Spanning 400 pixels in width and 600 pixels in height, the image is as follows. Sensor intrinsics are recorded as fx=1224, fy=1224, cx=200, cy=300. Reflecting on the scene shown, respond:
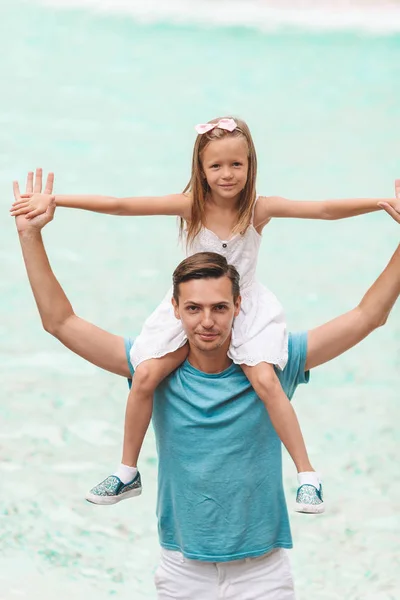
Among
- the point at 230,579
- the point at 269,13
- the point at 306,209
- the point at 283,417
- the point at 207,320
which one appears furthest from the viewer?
the point at 269,13

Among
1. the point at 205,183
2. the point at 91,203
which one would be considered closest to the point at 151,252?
the point at 205,183

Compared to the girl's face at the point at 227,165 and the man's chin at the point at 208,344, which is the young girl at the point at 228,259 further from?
the man's chin at the point at 208,344

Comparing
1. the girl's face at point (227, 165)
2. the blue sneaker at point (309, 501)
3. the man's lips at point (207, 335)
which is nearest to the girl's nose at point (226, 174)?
the girl's face at point (227, 165)

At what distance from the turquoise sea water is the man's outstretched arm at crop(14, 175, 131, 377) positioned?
92.3 inches

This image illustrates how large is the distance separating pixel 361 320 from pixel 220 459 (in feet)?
1.62

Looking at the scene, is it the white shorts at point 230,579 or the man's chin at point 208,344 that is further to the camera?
the white shorts at point 230,579

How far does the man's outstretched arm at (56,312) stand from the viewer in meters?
3.00

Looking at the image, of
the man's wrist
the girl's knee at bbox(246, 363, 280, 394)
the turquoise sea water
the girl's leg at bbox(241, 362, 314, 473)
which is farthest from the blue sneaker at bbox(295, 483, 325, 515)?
the turquoise sea water

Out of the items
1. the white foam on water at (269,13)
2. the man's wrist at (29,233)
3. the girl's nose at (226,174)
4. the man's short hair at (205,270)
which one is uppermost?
the white foam on water at (269,13)

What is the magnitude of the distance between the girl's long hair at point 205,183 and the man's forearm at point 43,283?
0.43 metres

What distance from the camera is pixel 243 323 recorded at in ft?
10.4

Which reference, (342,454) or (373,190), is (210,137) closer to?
A: (342,454)

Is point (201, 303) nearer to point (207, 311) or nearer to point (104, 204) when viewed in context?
point (207, 311)

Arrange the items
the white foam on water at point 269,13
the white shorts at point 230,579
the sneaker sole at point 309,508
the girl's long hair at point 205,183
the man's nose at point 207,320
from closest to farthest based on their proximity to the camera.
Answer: the man's nose at point 207,320 → the sneaker sole at point 309,508 → the white shorts at point 230,579 → the girl's long hair at point 205,183 → the white foam on water at point 269,13
